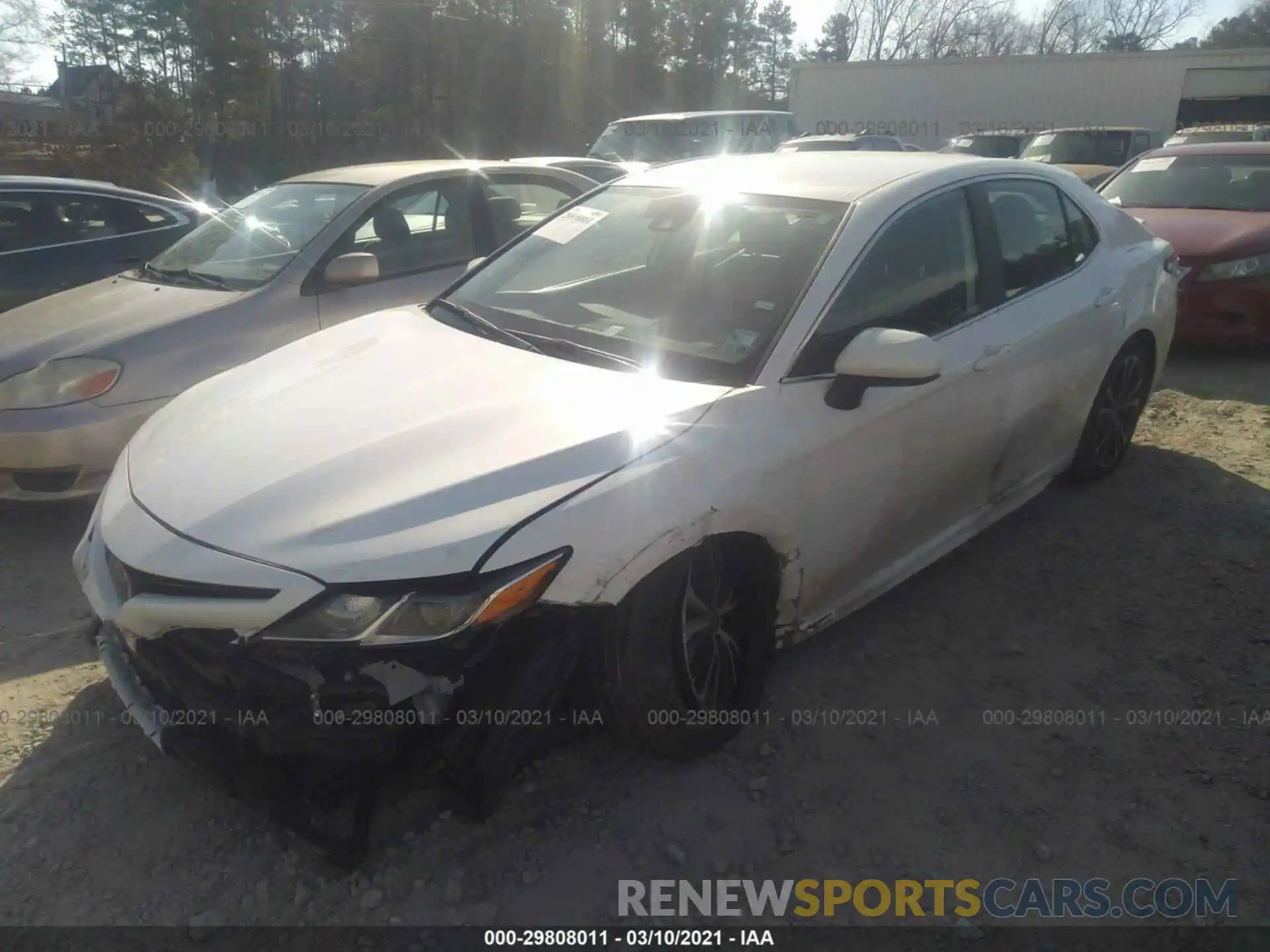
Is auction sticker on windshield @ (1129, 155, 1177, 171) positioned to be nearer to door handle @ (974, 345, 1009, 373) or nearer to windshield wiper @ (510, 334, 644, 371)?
door handle @ (974, 345, 1009, 373)

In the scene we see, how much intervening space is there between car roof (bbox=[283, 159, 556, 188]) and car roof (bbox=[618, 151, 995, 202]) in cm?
194

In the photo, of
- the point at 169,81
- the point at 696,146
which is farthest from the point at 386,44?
the point at 696,146

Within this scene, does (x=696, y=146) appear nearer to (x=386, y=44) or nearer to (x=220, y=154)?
(x=220, y=154)

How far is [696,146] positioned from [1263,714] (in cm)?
1478

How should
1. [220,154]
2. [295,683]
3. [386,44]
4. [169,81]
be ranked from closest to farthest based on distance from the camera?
[295,683] < [220,154] < [169,81] < [386,44]

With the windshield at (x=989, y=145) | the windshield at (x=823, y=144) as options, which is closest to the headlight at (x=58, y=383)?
the windshield at (x=823, y=144)

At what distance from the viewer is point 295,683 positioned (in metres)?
2.13

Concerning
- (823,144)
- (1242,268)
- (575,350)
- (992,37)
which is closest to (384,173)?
(575,350)

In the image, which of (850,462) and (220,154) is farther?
(220,154)

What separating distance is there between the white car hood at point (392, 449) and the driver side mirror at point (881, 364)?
39 cm

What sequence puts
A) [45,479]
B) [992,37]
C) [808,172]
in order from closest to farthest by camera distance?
[808,172]
[45,479]
[992,37]

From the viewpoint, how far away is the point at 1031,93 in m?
24.7

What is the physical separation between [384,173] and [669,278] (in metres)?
2.91

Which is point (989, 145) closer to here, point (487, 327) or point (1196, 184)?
point (1196, 184)
